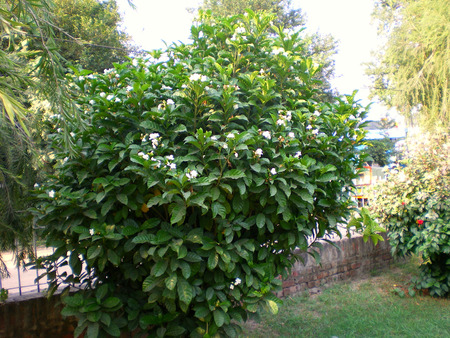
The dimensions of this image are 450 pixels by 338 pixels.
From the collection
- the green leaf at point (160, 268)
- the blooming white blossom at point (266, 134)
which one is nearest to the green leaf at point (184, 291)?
the green leaf at point (160, 268)

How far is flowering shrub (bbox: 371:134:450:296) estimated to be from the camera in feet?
15.8

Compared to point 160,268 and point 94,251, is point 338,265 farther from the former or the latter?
point 94,251

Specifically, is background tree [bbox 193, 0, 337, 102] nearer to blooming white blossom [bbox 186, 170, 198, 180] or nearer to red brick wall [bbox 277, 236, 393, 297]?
red brick wall [bbox 277, 236, 393, 297]

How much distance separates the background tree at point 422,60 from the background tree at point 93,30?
7744 mm

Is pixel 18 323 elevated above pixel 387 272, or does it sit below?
above

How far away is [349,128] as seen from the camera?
2758 millimetres

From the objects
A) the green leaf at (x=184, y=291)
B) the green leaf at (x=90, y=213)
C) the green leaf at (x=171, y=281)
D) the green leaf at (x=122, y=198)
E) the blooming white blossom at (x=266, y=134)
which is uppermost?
the blooming white blossom at (x=266, y=134)

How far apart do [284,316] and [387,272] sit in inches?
114

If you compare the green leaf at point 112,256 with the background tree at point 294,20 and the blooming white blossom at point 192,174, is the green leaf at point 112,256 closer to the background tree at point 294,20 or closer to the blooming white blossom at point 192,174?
the blooming white blossom at point 192,174

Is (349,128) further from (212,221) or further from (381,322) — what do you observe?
(381,322)

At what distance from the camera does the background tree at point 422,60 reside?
319 inches

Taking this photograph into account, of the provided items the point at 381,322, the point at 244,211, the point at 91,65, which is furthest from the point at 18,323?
the point at 91,65

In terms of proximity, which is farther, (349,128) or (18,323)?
(18,323)

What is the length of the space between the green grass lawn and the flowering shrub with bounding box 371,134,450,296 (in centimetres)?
49
